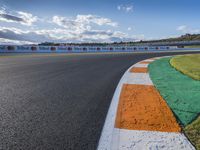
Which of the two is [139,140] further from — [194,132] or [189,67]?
[189,67]

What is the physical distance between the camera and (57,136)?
10.4 ft

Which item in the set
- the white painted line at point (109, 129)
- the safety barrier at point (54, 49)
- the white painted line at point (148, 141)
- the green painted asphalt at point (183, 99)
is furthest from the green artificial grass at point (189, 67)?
the safety barrier at point (54, 49)

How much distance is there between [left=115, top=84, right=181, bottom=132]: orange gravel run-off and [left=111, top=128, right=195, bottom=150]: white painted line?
186 millimetres

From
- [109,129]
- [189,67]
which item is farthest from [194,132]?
[189,67]

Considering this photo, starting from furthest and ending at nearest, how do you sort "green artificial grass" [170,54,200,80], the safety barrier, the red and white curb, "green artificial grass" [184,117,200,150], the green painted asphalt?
the safety barrier < "green artificial grass" [170,54,200,80] < the green painted asphalt < "green artificial grass" [184,117,200,150] < the red and white curb

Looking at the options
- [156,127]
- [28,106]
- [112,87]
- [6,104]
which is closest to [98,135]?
[156,127]

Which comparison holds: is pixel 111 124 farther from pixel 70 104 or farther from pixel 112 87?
pixel 112 87

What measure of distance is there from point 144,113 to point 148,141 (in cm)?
124

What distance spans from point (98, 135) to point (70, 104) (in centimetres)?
167

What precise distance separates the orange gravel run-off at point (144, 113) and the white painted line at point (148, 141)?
0.19m

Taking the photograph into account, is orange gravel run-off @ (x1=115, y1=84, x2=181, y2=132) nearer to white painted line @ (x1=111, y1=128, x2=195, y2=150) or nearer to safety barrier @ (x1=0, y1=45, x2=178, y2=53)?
white painted line @ (x1=111, y1=128, x2=195, y2=150)

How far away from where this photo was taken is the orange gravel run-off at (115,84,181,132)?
3.73 meters

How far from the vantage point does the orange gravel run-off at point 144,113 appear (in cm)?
373

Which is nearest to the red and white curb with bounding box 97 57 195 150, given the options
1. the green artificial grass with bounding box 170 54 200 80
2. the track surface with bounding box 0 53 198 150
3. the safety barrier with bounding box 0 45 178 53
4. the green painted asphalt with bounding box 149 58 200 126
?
the track surface with bounding box 0 53 198 150
